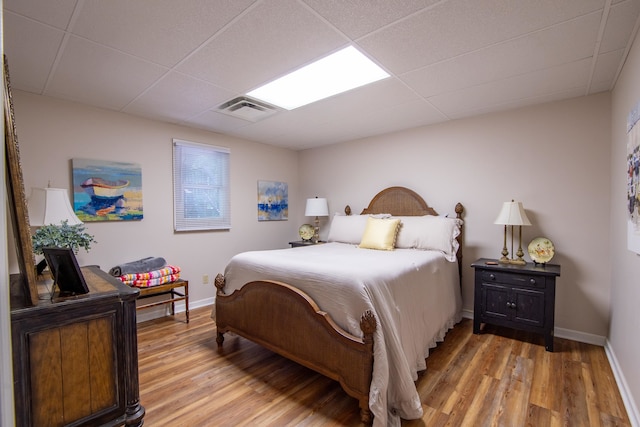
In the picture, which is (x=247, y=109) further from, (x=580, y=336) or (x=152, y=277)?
(x=580, y=336)

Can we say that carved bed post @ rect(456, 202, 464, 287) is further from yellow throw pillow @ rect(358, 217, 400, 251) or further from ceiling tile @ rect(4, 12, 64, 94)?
ceiling tile @ rect(4, 12, 64, 94)

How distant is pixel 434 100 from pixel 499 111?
0.86 m

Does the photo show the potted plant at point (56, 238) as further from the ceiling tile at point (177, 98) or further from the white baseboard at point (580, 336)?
the white baseboard at point (580, 336)

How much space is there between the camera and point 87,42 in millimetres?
1861

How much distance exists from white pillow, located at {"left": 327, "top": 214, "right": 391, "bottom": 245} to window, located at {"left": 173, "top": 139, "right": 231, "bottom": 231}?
1470 millimetres

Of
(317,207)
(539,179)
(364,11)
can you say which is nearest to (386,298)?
(364,11)

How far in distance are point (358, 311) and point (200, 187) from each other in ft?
9.22

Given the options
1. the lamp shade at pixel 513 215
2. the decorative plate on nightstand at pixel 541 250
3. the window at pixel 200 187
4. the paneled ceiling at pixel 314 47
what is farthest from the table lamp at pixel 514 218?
the window at pixel 200 187

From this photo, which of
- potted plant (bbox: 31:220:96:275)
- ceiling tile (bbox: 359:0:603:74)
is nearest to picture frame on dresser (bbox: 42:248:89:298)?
potted plant (bbox: 31:220:96:275)

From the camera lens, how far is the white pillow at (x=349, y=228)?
12.3 ft

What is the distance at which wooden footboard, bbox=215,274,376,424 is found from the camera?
5.70 ft

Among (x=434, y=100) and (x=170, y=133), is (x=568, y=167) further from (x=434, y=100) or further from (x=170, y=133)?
(x=170, y=133)

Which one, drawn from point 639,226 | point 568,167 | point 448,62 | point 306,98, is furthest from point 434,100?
point 639,226

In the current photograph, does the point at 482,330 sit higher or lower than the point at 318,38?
lower
